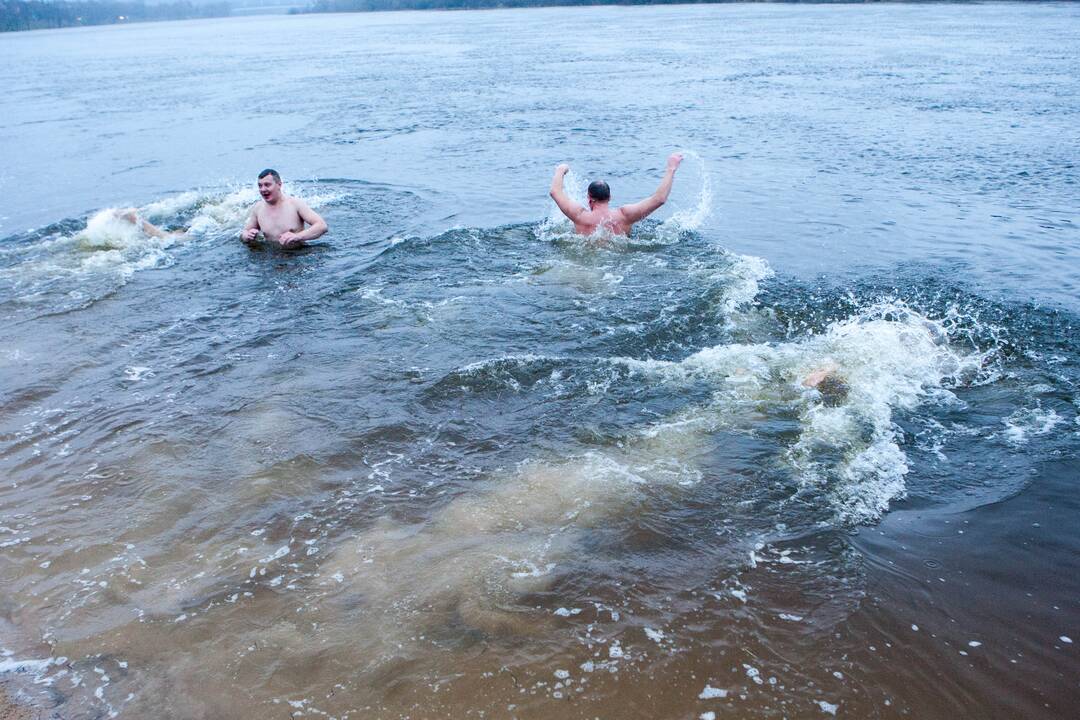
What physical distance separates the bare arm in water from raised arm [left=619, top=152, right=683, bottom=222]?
3.90 m

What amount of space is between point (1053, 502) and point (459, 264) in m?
6.35

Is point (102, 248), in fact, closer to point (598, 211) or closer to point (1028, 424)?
point (598, 211)

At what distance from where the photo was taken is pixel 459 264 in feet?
29.9

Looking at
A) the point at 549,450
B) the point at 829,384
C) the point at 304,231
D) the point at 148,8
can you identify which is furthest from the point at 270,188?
the point at 148,8

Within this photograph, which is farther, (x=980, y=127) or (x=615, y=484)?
(x=980, y=127)

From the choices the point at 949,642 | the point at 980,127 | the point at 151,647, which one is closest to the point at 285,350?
the point at 151,647

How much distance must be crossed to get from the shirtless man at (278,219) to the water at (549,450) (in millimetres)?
256

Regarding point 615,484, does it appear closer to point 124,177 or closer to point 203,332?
point 203,332

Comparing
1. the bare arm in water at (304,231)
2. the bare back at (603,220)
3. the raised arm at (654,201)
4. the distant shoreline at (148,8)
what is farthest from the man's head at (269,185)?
the distant shoreline at (148,8)

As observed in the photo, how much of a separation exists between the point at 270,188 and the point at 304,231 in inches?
26.2

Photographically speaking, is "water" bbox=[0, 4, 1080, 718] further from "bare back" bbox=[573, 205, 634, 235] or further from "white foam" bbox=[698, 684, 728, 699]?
"bare back" bbox=[573, 205, 634, 235]

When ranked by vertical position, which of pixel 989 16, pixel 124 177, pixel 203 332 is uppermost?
pixel 989 16

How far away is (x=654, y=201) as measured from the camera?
9.13 meters

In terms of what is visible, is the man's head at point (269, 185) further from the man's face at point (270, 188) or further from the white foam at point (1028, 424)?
the white foam at point (1028, 424)
